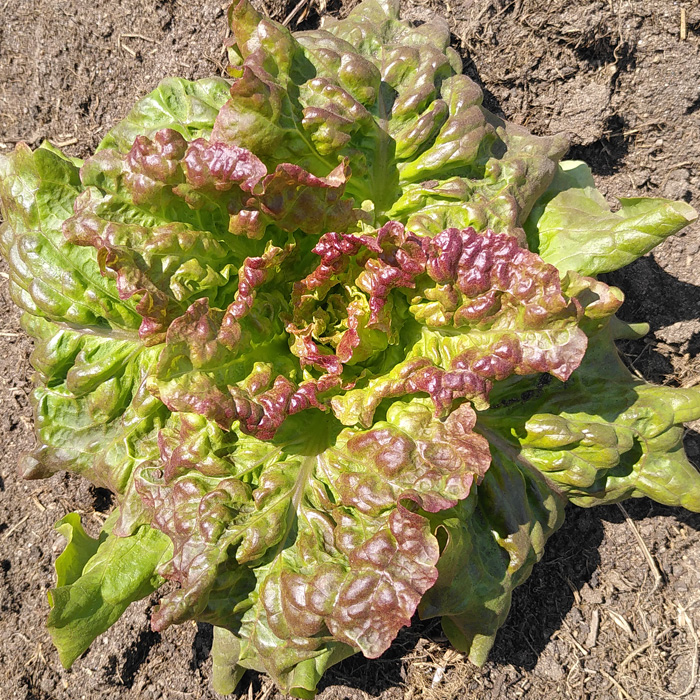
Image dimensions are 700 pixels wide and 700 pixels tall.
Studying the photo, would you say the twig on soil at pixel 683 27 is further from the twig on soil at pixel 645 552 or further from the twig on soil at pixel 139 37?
the twig on soil at pixel 139 37

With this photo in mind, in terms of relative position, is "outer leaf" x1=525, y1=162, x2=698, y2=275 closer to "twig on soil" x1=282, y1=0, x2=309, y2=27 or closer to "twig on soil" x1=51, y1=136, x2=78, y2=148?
"twig on soil" x1=282, y1=0, x2=309, y2=27

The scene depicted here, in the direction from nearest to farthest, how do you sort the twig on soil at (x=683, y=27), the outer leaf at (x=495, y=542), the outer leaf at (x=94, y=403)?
the outer leaf at (x=495, y=542) < the outer leaf at (x=94, y=403) < the twig on soil at (x=683, y=27)

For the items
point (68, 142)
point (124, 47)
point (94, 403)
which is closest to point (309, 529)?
point (94, 403)

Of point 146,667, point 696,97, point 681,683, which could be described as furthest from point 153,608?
point 696,97

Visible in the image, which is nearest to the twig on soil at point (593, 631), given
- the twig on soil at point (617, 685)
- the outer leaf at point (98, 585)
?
the twig on soil at point (617, 685)

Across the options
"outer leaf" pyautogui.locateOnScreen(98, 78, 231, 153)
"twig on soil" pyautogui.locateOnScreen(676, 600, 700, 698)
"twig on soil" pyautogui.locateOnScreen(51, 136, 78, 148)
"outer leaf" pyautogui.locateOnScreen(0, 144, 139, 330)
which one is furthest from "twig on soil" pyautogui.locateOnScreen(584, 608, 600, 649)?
"twig on soil" pyautogui.locateOnScreen(51, 136, 78, 148)
